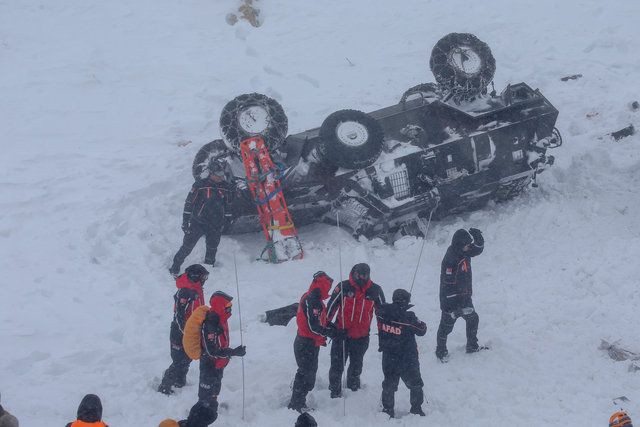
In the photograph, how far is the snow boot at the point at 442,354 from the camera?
25.1 feet

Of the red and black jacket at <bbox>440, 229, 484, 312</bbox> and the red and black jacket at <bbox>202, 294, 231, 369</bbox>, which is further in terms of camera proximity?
the red and black jacket at <bbox>440, 229, 484, 312</bbox>

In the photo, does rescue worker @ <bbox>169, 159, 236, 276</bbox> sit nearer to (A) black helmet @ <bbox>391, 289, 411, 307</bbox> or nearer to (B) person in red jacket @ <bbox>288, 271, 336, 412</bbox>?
(B) person in red jacket @ <bbox>288, 271, 336, 412</bbox>

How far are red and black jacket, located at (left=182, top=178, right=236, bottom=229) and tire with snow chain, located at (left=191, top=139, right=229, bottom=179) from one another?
1123mm

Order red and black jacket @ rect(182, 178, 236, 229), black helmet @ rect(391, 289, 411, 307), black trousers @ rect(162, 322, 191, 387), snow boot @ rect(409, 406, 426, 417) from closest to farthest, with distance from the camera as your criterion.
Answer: black helmet @ rect(391, 289, 411, 307)
snow boot @ rect(409, 406, 426, 417)
black trousers @ rect(162, 322, 191, 387)
red and black jacket @ rect(182, 178, 236, 229)

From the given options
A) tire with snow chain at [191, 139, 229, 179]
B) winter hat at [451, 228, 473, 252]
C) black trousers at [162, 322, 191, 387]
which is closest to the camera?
black trousers at [162, 322, 191, 387]

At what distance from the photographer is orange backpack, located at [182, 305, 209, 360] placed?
630 centimetres

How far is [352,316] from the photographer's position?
6.77 metres

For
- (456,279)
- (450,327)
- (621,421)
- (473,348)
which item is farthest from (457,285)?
(621,421)

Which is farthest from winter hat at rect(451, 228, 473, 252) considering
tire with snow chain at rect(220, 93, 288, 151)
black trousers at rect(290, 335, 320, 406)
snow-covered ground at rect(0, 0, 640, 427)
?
tire with snow chain at rect(220, 93, 288, 151)

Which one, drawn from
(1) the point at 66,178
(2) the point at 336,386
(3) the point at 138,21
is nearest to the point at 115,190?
(1) the point at 66,178

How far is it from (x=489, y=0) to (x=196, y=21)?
7570 mm

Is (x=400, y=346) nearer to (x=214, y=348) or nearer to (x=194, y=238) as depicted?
(x=214, y=348)

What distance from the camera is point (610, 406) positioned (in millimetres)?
6707

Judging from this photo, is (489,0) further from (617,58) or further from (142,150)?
(142,150)
